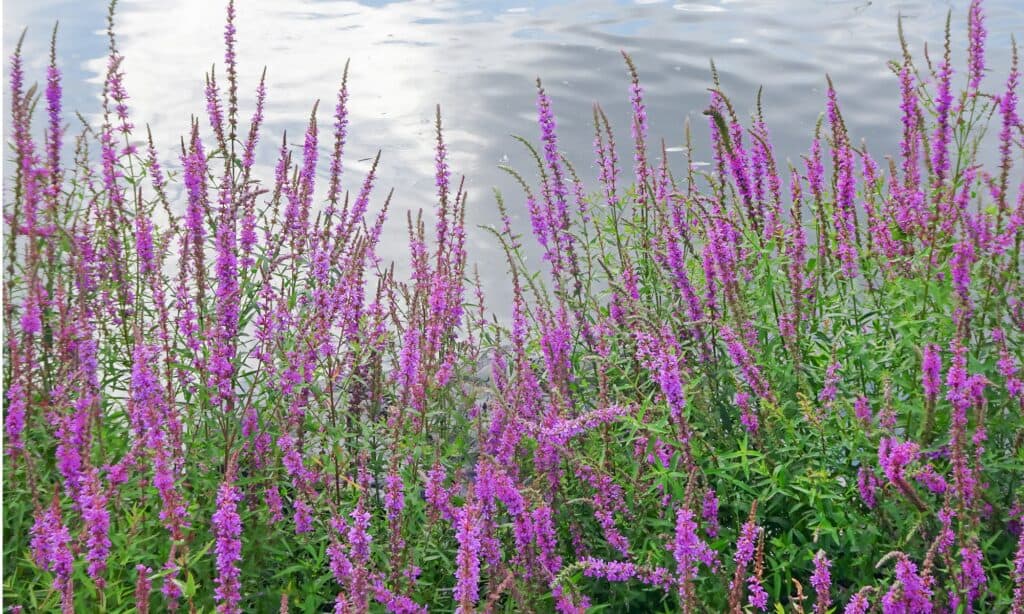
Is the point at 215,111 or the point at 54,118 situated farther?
the point at 215,111

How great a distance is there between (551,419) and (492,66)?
897cm

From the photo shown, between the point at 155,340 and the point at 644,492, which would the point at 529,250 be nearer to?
the point at 155,340

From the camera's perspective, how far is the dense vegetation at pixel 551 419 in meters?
3.23

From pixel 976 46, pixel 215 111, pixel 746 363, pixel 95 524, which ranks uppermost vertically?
pixel 976 46

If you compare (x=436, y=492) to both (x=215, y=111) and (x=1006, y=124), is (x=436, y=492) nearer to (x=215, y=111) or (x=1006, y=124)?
(x=215, y=111)

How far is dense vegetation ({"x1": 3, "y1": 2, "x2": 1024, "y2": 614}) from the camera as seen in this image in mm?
3227

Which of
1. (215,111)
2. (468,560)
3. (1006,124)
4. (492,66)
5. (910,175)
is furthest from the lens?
(492,66)

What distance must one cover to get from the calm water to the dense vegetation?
9.82 ft

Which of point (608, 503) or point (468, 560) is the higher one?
point (468, 560)

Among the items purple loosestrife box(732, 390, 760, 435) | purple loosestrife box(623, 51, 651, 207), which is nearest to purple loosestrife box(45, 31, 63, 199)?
purple loosestrife box(623, 51, 651, 207)

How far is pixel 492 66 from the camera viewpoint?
12.0 m

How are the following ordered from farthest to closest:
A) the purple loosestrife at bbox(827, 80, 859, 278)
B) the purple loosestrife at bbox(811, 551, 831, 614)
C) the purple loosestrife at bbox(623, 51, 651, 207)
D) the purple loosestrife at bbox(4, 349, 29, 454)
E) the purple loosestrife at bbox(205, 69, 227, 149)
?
1. the purple loosestrife at bbox(623, 51, 651, 207)
2. the purple loosestrife at bbox(205, 69, 227, 149)
3. the purple loosestrife at bbox(827, 80, 859, 278)
4. the purple loosestrife at bbox(4, 349, 29, 454)
5. the purple loosestrife at bbox(811, 551, 831, 614)

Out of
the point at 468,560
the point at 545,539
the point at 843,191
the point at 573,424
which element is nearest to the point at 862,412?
the point at 573,424

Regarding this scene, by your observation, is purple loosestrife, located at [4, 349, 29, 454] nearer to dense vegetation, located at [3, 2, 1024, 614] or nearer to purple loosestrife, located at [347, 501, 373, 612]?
dense vegetation, located at [3, 2, 1024, 614]
